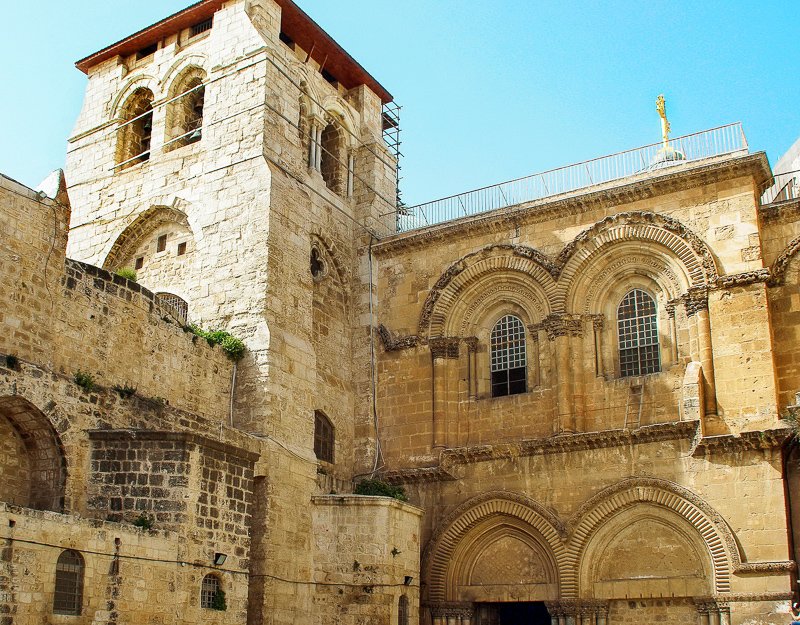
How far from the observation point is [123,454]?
1545cm

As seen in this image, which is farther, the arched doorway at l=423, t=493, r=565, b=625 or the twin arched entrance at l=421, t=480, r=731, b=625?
the arched doorway at l=423, t=493, r=565, b=625

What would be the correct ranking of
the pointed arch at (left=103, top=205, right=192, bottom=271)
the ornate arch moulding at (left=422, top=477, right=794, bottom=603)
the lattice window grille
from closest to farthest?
the ornate arch moulding at (left=422, top=477, right=794, bottom=603) → the lattice window grille → the pointed arch at (left=103, top=205, right=192, bottom=271)

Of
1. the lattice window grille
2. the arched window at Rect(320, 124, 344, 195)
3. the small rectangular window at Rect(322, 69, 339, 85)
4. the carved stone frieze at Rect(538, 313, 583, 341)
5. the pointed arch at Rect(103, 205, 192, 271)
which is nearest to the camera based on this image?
the carved stone frieze at Rect(538, 313, 583, 341)

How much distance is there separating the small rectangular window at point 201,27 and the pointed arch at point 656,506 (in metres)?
14.0

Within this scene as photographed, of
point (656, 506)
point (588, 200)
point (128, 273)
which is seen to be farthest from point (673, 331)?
point (128, 273)

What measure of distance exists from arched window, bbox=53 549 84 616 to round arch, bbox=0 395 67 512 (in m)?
1.65

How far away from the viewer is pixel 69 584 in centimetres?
1349

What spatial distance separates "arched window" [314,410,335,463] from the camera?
21.2 metres

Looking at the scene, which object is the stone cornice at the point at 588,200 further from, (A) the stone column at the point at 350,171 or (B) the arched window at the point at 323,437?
(B) the arched window at the point at 323,437

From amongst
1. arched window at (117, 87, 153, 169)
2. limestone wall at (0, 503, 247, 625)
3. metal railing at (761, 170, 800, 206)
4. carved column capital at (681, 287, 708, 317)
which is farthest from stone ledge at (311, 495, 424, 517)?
arched window at (117, 87, 153, 169)

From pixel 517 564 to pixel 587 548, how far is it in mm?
1544

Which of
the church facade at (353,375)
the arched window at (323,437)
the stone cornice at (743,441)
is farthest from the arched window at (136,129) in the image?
the stone cornice at (743,441)

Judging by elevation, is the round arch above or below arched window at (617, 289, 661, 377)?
below

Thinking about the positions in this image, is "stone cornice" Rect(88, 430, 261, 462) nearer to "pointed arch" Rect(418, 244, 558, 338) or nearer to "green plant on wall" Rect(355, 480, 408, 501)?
"green plant on wall" Rect(355, 480, 408, 501)
